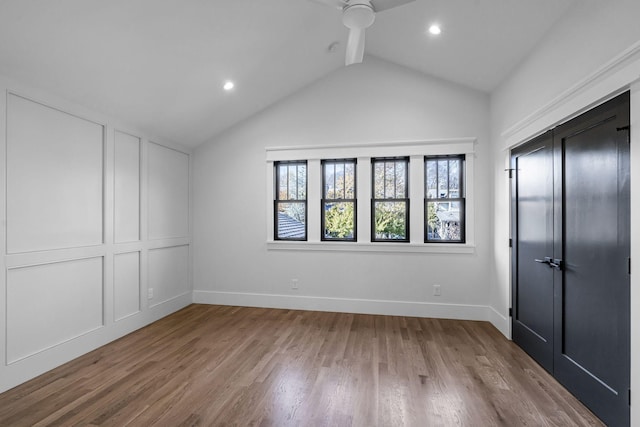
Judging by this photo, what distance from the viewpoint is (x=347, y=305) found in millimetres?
4625

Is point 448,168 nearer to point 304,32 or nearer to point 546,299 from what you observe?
point 546,299

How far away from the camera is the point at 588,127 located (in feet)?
7.53

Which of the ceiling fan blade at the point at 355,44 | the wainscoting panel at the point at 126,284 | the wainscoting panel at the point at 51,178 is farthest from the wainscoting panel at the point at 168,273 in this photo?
the ceiling fan blade at the point at 355,44

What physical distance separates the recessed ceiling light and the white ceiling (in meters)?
0.06

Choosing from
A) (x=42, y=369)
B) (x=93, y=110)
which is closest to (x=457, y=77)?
(x=93, y=110)

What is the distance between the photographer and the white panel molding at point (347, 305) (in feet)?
14.1

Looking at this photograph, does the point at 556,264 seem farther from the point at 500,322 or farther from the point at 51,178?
the point at 51,178

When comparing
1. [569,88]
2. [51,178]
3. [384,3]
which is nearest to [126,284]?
[51,178]

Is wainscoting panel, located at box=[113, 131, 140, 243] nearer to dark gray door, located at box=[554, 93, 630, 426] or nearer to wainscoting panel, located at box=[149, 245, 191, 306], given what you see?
wainscoting panel, located at box=[149, 245, 191, 306]

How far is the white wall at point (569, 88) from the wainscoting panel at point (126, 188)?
4334mm

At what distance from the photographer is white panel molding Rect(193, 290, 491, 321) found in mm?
4312

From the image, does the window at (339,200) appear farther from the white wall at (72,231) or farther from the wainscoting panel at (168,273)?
the white wall at (72,231)

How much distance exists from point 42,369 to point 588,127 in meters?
4.77

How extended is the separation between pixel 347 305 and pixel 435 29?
11.7 ft
